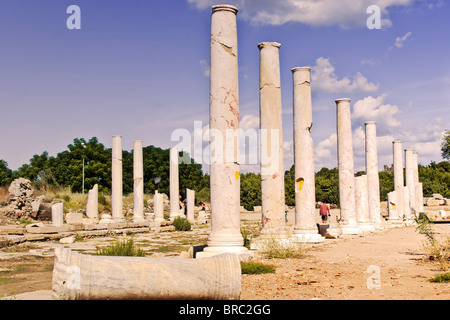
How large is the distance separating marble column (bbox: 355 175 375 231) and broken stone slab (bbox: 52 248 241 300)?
19981mm

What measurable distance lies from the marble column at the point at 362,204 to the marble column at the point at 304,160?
8.40m

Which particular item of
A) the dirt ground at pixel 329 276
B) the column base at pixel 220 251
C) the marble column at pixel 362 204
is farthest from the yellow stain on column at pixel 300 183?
the marble column at pixel 362 204

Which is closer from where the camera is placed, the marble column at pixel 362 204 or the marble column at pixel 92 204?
the marble column at pixel 362 204

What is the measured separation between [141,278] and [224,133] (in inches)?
240

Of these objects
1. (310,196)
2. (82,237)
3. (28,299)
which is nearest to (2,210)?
(82,237)

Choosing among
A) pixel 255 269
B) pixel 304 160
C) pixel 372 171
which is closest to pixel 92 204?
pixel 372 171

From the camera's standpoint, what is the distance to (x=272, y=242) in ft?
46.0

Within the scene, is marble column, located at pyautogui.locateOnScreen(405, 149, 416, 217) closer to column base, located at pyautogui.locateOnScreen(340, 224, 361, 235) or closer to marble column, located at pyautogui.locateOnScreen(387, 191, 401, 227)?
→ marble column, located at pyautogui.locateOnScreen(387, 191, 401, 227)

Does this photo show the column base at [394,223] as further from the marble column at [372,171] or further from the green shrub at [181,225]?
the green shrub at [181,225]

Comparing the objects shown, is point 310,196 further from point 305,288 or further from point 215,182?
point 305,288

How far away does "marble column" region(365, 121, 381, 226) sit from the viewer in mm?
29391

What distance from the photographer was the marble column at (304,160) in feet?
59.5
